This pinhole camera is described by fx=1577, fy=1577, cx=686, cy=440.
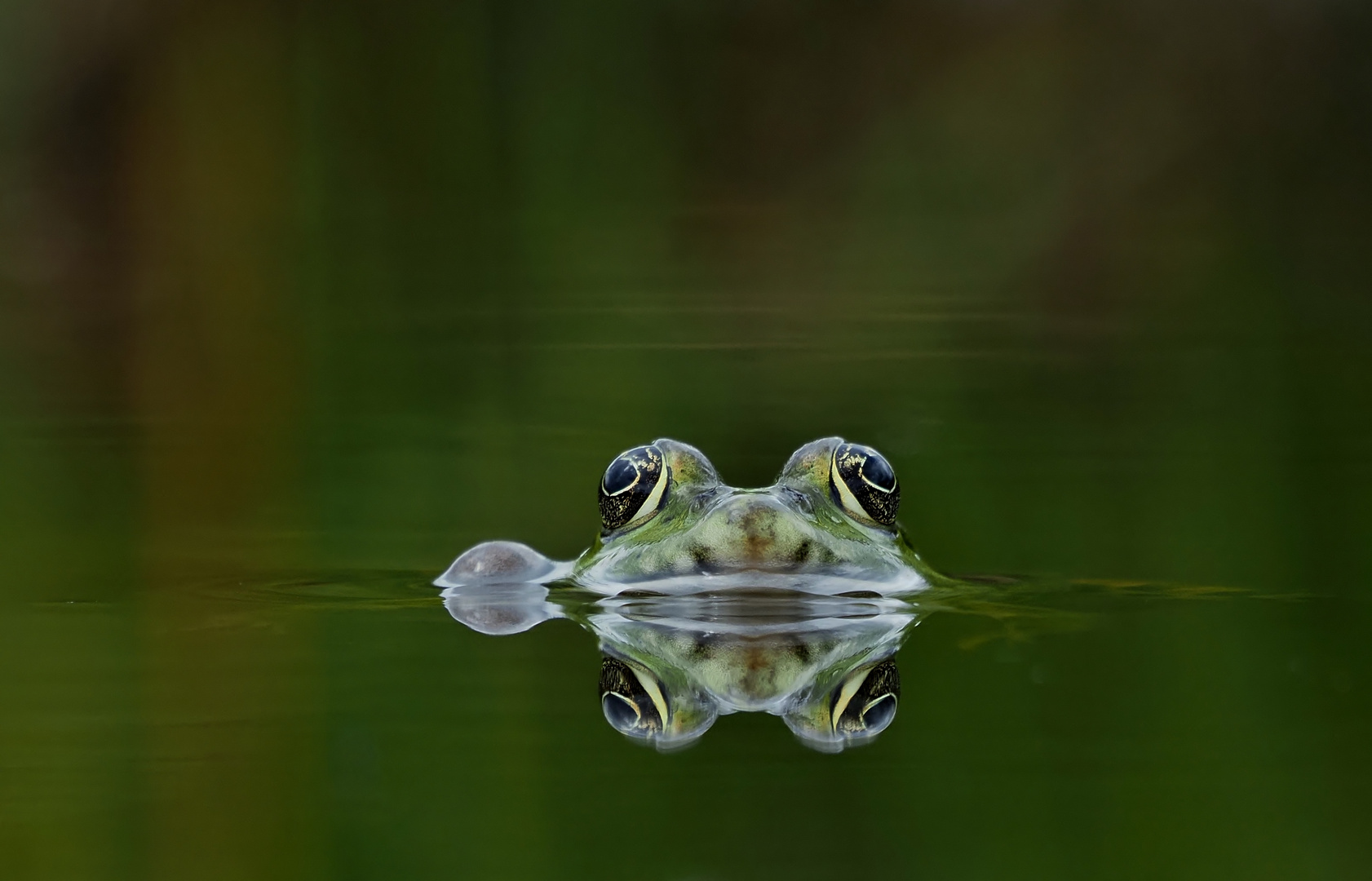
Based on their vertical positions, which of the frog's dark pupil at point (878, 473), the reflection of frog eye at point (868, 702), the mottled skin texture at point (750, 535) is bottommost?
the reflection of frog eye at point (868, 702)

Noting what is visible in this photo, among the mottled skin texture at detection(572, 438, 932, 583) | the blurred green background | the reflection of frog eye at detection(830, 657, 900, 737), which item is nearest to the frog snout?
the mottled skin texture at detection(572, 438, 932, 583)

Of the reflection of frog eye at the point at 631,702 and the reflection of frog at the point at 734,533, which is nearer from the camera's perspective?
the reflection of frog eye at the point at 631,702

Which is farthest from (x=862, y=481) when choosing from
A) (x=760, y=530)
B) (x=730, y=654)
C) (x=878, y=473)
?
(x=730, y=654)

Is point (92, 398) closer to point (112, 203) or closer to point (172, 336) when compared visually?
point (172, 336)

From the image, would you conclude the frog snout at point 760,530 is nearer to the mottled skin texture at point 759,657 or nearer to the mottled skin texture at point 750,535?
the mottled skin texture at point 750,535

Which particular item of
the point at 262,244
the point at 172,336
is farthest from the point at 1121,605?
the point at 262,244

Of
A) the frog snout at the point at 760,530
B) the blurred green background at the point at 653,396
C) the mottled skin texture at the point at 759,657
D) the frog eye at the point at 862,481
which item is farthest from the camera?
the frog eye at the point at 862,481

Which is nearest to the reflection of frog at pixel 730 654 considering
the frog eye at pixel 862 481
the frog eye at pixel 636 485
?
the frog eye at pixel 636 485

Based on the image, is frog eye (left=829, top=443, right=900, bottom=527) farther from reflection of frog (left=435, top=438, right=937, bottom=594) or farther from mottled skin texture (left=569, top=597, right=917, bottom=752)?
mottled skin texture (left=569, top=597, right=917, bottom=752)
